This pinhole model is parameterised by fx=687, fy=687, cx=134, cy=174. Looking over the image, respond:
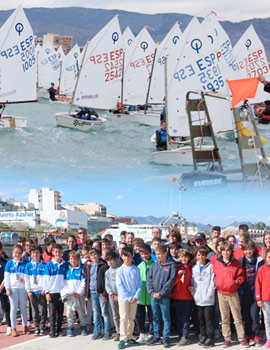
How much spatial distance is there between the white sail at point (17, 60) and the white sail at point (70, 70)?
2809cm

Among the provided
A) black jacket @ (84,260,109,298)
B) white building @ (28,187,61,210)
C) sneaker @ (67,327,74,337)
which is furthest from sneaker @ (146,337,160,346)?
white building @ (28,187,61,210)

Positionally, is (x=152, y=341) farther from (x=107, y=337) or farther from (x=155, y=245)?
(x=155, y=245)

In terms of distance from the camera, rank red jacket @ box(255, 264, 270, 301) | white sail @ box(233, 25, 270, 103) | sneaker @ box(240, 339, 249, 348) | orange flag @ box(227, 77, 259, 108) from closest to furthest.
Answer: red jacket @ box(255, 264, 270, 301), sneaker @ box(240, 339, 249, 348), orange flag @ box(227, 77, 259, 108), white sail @ box(233, 25, 270, 103)

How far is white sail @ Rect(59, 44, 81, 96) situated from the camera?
199ft

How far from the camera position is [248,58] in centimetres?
4556

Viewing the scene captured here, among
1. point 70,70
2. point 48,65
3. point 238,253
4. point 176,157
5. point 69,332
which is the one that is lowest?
point 69,332

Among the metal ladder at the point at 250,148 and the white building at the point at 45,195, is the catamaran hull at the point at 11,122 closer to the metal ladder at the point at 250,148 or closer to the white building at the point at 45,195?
the white building at the point at 45,195

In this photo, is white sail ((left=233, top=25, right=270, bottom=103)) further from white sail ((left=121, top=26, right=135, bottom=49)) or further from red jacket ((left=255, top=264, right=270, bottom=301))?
red jacket ((left=255, top=264, right=270, bottom=301))

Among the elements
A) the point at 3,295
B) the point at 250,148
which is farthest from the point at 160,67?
A: the point at 3,295

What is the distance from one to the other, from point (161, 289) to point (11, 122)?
18777 millimetres

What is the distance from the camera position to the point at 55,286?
35.9ft

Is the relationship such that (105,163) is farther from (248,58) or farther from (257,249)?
(248,58)

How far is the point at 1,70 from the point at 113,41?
24.9 ft

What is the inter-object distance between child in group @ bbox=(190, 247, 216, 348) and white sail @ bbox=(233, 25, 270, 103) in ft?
118
